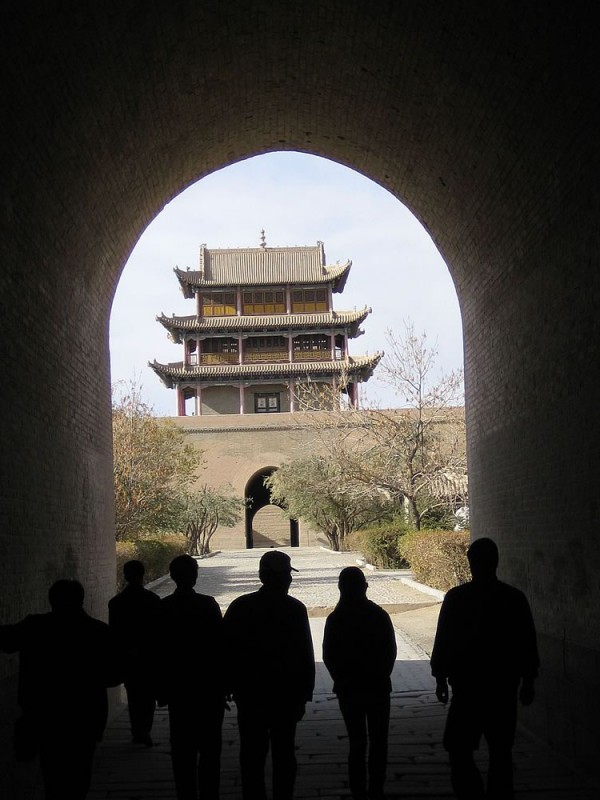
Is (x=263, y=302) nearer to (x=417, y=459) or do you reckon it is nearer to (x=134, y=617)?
(x=417, y=459)

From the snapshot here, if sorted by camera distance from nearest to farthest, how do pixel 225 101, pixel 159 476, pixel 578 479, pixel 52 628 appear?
pixel 52 628, pixel 578 479, pixel 225 101, pixel 159 476

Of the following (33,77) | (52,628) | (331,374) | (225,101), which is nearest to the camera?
(52,628)

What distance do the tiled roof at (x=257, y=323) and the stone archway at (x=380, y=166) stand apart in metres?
41.7

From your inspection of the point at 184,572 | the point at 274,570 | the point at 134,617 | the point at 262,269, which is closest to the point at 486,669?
the point at 274,570

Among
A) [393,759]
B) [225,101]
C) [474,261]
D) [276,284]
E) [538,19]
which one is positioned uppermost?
[276,284]

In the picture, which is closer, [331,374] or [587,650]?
[587,650]

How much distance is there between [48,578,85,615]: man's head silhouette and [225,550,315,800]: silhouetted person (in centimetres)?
79

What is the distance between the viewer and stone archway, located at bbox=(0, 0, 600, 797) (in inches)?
246

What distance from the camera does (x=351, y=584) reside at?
16.7 ft

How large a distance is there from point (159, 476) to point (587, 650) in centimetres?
1922

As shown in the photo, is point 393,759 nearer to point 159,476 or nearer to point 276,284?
point 159,476

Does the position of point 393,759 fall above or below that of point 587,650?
below

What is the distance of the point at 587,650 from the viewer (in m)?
6.32

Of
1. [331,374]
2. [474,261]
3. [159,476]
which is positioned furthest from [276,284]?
[474,261]
